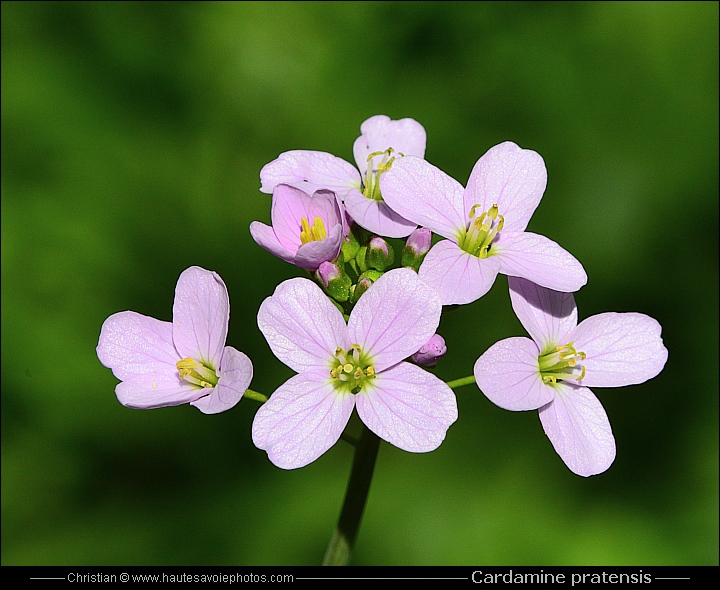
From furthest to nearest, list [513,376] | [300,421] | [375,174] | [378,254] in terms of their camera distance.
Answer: [375,174] < [378,254] < [513,376] < [300,421]

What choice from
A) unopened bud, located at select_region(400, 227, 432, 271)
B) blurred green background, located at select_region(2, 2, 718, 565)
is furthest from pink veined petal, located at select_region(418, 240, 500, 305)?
blurred green background, located at select_region(2, 2, 718, 565)

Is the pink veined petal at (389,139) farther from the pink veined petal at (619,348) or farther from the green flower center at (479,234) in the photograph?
the pink veined petal at (619,348)

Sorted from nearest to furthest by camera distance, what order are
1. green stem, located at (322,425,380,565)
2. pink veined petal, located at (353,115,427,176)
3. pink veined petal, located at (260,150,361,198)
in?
green stem, located at (322,425,380,565) → pink veined petal, located at (260,150,361,198) → pink veined petal, located at (353,115,427,176)

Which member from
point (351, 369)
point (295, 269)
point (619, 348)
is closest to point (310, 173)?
point (351, 369)

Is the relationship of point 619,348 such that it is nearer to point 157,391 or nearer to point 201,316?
point 201,316

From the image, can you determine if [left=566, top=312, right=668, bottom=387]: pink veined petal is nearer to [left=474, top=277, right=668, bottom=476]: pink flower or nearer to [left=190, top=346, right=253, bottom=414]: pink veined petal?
[left=474, top=277, right=668, bottom=476]: pink flower

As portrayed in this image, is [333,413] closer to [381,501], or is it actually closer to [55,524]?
[381,501]
